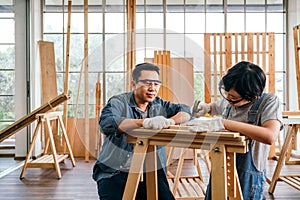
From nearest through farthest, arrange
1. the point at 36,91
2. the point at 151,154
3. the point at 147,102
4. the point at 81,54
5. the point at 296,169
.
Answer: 1. the point at 151,154
2. the point at 147,102
3. the point at 296,169
4. the point at 36,91
5. the point at 81,54

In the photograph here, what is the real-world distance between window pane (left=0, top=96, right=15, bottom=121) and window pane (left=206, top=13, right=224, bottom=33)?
3.18m

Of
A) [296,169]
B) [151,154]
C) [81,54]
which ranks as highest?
[81,54]

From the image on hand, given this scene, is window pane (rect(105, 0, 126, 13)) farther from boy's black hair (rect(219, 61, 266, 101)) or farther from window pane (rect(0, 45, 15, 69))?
boy's black hair (rect(219, 61, 266, 101))

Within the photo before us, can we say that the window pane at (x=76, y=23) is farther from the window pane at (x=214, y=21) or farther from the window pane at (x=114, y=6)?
the window pane at (x=214, y=21)

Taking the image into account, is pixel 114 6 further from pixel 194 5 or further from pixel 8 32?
pixel 8 32

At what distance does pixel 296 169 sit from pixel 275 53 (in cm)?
204

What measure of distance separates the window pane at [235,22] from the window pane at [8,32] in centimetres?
327

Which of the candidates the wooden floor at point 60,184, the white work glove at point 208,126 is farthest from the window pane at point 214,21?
the white work glove at point 208,126

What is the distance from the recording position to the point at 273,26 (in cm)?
590

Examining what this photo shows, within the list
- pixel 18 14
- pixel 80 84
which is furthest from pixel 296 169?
pixel 18 14

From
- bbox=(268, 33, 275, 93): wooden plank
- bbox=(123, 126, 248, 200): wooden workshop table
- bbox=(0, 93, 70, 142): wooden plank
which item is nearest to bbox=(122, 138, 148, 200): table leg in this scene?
bbox=(123, 126, 248, 200): wooden workshop table

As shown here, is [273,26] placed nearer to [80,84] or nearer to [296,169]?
[296,169]

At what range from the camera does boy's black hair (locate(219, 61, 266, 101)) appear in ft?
4.55

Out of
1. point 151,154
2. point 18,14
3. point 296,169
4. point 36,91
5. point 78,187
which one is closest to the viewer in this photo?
point 151,154
